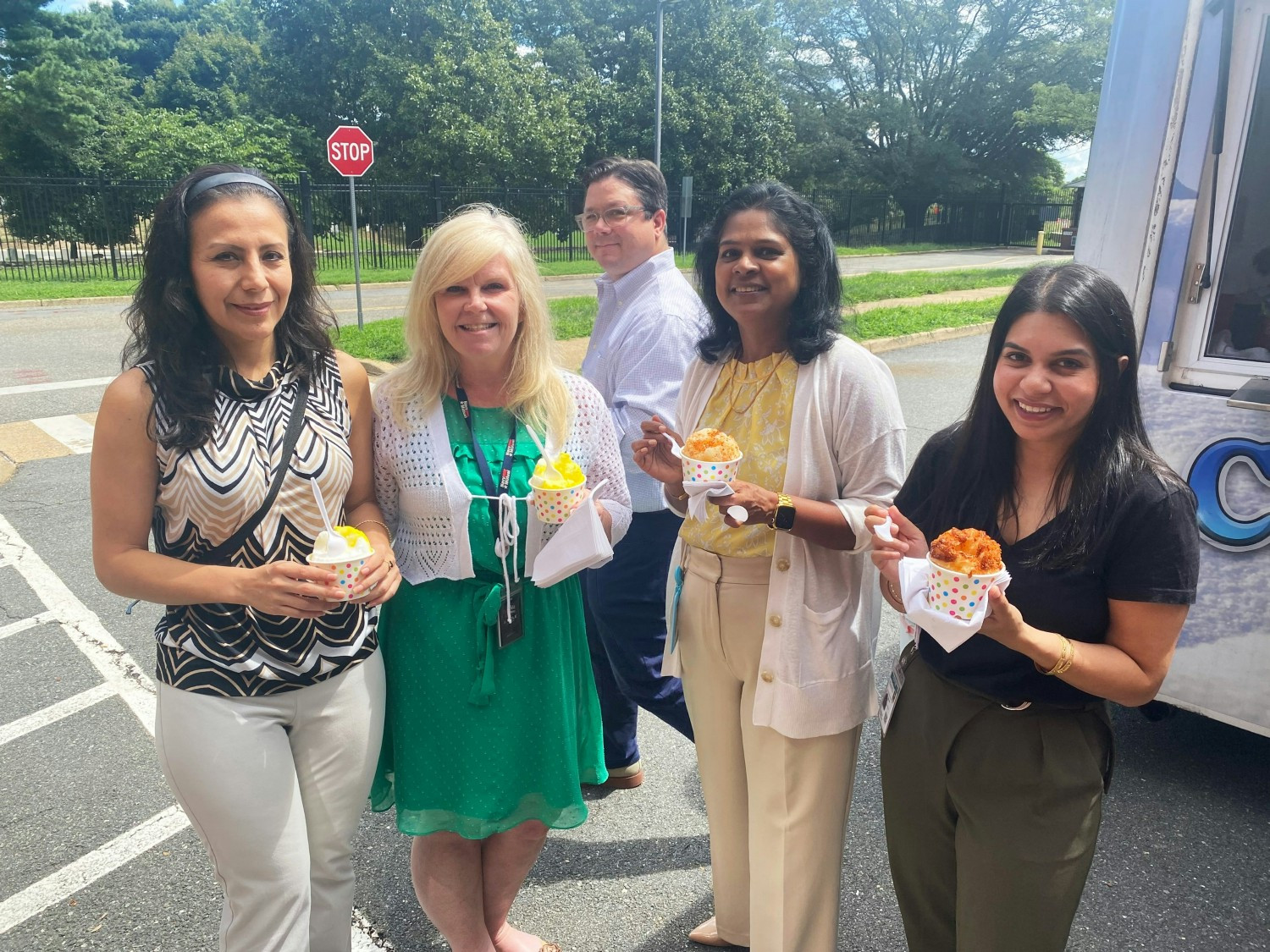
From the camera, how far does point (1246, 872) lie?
9.53 ft

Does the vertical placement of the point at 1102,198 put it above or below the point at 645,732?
above

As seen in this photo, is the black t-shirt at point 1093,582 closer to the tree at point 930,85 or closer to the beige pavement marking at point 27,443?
the beige pavement marking at point 27,443

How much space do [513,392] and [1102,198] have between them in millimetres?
2152

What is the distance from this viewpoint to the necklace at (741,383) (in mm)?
2365

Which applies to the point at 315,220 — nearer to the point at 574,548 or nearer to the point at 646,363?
the point at 646,363

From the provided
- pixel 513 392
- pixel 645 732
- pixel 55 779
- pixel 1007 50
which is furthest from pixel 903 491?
pixel 1007 50

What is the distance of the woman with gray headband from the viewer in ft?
6.10

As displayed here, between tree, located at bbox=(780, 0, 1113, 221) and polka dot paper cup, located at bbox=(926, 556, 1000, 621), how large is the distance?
44.7 meters

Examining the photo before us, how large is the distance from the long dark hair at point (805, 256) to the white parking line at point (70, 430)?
7349 millimetres

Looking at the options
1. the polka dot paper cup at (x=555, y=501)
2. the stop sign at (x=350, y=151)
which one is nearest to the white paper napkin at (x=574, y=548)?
the polka dot paper cup at (x=555, y=501)

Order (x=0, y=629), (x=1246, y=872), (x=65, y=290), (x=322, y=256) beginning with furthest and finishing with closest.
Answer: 1. (x=322, y=256)
2. (x=65, y=290)
3. (x=0, y=629)
4. (x=1246, y=872)

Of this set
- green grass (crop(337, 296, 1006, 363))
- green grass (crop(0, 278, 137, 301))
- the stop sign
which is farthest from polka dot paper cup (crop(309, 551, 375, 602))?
green grass (crop(0, 278, 137, 301))

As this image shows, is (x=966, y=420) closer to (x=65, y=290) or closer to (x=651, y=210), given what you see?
(x=651, y=210)

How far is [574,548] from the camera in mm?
2129
